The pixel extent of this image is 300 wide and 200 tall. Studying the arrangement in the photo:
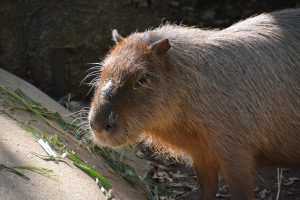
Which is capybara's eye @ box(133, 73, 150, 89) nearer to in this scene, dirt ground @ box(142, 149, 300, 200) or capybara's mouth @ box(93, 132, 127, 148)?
capybara's mouth @ box(93, 132, 127, 148)

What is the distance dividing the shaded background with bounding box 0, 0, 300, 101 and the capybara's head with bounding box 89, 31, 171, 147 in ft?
8.26

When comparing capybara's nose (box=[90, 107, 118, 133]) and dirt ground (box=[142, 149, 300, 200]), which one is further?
dirt ground (box=[142, 149, 300, 200])

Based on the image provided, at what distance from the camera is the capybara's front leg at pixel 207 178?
4.88 metres

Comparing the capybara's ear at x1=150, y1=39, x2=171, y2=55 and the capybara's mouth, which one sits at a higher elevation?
the capybara's ear at x1=150, y1=39, x2=171, y2=55

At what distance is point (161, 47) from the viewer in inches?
168

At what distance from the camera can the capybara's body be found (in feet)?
13.7

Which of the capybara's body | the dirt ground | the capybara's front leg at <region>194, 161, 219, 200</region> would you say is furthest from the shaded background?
the capybara's front leg at <region>194, 161, 219, 200</region>

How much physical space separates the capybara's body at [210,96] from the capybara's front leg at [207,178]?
0.12 m

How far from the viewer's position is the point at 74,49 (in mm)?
6984

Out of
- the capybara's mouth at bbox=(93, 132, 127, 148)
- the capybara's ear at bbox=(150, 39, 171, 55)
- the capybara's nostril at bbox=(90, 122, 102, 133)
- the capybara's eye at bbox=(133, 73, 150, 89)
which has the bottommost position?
the capybara's mouth at bbox=(93, 132, 127, 148)

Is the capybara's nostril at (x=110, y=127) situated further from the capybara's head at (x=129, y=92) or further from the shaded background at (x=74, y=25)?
the shaded background at (x=74, y=25)

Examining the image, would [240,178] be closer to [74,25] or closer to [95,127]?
[95,127]

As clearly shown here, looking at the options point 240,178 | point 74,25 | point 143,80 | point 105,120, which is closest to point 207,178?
point 240,178

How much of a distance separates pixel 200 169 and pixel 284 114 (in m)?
0.79
